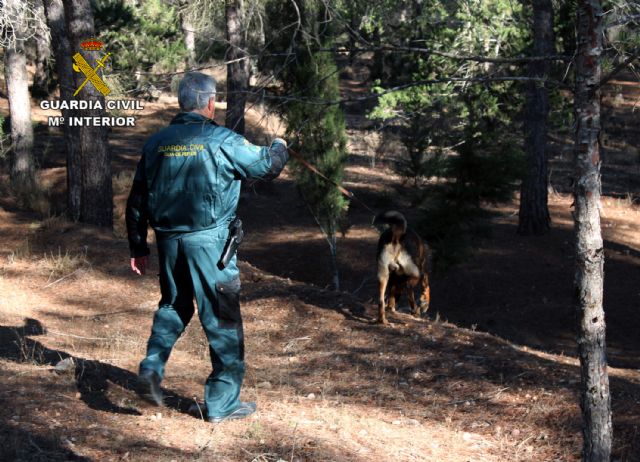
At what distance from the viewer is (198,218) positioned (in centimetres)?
519

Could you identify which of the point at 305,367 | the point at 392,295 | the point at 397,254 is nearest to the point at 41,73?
the point at 392,295

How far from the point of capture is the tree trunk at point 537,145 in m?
16.3

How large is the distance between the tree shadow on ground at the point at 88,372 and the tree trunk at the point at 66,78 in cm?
652

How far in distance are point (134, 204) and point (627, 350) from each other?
9565 mm

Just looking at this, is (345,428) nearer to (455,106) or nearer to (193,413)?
(193,413)

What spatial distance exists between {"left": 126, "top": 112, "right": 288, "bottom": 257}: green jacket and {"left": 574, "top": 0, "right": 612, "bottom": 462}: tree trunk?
1.88 m

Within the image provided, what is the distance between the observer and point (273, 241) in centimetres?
1798

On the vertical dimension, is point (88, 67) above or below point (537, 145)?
above

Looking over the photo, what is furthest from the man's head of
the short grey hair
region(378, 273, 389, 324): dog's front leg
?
region(378, 273, 389, 324): dog's front leg

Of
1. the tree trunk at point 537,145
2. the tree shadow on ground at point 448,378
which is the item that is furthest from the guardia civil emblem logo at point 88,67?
the tree trunk at point 537,145

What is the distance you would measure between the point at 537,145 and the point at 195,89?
1330cm

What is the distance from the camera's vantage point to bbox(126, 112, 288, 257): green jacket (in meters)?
5.16

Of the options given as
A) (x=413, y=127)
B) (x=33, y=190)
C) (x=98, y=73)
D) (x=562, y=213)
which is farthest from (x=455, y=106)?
(x=33, y=190)

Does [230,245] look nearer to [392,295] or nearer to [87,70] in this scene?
[392,295]
